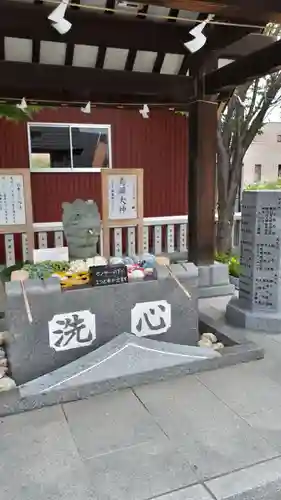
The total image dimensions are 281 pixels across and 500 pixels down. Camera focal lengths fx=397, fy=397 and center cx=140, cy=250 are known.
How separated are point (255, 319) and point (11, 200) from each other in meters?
3.74

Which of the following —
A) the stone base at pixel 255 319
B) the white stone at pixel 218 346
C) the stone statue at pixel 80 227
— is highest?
the stone statue at pixel 80 227

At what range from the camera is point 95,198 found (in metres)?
7.55

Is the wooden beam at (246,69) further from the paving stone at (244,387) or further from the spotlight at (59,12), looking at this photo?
the paving stone at (244,387)

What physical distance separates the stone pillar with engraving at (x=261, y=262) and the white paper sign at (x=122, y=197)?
94.2 inches

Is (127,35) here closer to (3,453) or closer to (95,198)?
(95,198)

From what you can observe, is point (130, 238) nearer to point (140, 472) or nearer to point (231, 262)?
point (231, 262)

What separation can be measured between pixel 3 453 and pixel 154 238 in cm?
508

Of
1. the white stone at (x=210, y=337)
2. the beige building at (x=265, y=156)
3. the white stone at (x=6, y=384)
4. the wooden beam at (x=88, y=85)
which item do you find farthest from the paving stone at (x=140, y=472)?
the beige building at (x=265, y=156)

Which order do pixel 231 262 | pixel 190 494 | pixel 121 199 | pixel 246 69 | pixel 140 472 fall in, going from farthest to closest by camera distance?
pixel 231 262
pixel 121 199
pixel 246 69
pixel 140 472
pixel 190 494

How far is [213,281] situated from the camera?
523cm

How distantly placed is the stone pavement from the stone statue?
2.51 m

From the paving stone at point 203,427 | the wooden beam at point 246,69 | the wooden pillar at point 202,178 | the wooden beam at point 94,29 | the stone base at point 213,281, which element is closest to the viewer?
the paving stone at point 203,427

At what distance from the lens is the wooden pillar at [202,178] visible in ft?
15.8

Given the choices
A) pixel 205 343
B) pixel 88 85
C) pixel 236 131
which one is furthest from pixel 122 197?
pixel 205 343
